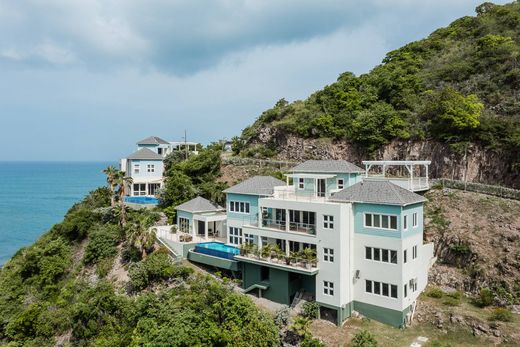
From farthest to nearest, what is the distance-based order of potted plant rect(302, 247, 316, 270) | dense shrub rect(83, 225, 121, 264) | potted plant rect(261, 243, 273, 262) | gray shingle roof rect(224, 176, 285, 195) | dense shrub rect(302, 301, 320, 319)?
1. dense shrub rect(83, 225, 121, 264)
2. gray shingle roof rect(224, 176, 285, 195)
3. potted plant rect(261, 243, 273, 262)
4. potted plant rect(302, 247, 316, 270)
5. dense shrub rect(302, 301, 320, 319)

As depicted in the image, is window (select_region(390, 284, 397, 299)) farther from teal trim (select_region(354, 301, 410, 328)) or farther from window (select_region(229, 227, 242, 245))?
window (select_region(229, 227, 242, 245))

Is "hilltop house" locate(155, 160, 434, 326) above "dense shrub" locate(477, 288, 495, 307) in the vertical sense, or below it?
above

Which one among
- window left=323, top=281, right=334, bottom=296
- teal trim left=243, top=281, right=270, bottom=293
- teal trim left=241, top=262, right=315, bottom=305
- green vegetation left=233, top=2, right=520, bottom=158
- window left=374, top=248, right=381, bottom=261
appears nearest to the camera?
window left=374, top=248, right=381, bottom=261

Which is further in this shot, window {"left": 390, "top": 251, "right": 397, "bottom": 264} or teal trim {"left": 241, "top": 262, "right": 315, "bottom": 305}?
teal trim {"left": 241, "top": 262, "right": 315, "bottom": 305}

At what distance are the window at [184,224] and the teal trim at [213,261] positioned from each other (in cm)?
447

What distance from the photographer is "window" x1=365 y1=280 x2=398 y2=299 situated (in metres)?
24.1

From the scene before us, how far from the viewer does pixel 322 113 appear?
169 ft

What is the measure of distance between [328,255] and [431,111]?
23.3 meters

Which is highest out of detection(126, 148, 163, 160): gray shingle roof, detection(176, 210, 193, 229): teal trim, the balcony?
detection(126, 148, 163, 160): gray shingle roof

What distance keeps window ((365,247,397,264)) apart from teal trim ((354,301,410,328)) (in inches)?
120

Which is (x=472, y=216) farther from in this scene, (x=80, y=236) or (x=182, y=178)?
(x=80, y=236)

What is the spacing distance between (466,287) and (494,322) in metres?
4.50

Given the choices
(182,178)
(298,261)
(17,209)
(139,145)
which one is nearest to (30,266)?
(182,178)

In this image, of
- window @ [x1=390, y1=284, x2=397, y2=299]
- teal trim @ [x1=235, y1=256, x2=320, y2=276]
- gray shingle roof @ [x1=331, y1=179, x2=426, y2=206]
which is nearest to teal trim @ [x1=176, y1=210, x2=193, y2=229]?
teal trim @ [x1=235, y1=256, x2=320, y2=276]
